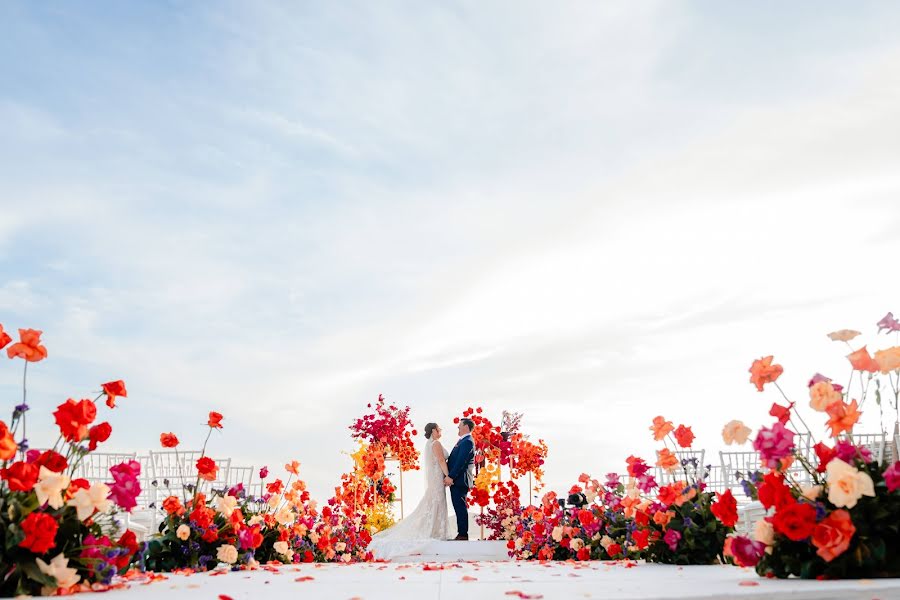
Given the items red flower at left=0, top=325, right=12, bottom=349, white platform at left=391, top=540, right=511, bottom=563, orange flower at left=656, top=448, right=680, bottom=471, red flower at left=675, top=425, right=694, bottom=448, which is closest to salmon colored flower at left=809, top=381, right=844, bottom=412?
red flower at left=675, top=425, right=694, bottom=448

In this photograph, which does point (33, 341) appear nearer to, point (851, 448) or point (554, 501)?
point (851, 448)

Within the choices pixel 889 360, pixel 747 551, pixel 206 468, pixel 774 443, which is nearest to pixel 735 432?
pixel 774 443

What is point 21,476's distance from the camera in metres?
4.05

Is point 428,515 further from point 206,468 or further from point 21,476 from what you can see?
point 21,476

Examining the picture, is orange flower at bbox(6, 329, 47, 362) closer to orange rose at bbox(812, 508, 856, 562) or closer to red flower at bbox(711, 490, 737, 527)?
red flower at bbox(711, 490, 737, 527)

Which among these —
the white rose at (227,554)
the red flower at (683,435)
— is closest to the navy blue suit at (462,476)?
the white rose at (227,554)

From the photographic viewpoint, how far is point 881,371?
4.29m

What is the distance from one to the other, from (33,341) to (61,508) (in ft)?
2.93

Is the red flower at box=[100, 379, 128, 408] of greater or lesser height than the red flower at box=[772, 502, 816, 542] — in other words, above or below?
above

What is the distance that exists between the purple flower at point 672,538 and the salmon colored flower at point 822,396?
2.25 m

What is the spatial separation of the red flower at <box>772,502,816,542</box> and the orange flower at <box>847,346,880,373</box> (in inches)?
30.6

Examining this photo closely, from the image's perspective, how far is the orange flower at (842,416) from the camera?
4.18m

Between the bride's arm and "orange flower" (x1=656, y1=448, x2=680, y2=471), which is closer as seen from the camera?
"orange flower" (x1=656, y1=448, x2=680, y2=471)

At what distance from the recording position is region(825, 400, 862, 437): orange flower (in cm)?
418
